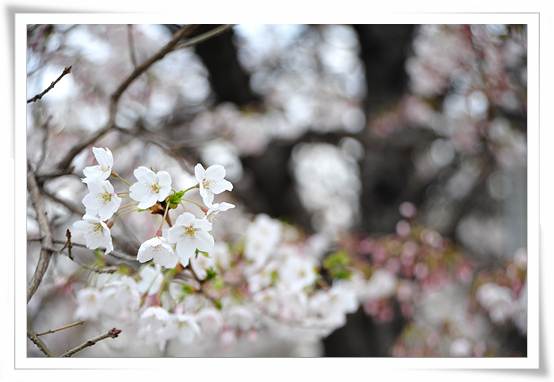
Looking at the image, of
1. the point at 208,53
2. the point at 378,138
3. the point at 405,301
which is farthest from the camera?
the point at 378,138

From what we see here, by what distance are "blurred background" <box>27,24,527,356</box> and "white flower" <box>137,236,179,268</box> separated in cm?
131

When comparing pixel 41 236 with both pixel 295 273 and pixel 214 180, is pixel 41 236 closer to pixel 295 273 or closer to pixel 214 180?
pixel 214 180

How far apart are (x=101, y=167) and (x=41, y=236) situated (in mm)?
267

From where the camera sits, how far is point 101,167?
0.64m

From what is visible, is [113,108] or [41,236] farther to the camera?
[113,108]

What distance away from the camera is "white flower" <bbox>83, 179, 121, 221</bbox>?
0.62m

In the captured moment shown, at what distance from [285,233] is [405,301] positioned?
0.82 metres

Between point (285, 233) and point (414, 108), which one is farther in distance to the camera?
point (414, 108)

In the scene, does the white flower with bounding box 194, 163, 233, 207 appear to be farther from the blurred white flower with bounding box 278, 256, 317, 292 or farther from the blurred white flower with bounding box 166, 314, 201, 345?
the blurred white flower with bounding box 278, 256, 317, 292

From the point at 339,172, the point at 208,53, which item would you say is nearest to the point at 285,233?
the point at 208,53

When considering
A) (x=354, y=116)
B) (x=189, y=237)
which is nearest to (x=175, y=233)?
(x=189, y=237)

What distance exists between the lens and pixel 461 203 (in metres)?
→ 2.61

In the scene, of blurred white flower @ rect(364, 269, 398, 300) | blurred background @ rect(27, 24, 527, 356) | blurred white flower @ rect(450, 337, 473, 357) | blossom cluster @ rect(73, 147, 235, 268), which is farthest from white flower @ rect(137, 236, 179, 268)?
blurred white flower @ rect(450, 337, 473, 357)
